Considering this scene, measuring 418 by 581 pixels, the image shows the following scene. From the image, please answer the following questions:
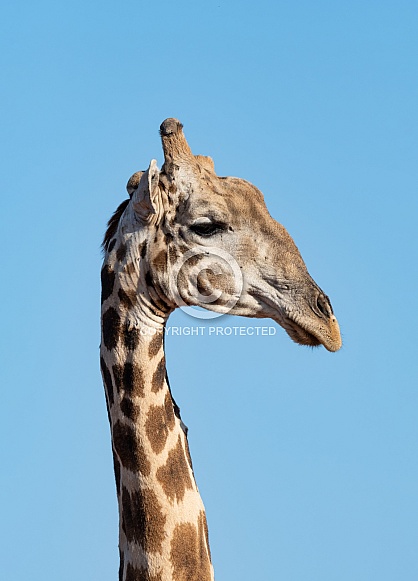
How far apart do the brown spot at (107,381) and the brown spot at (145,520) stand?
66 centimetres

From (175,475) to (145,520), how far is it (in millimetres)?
353

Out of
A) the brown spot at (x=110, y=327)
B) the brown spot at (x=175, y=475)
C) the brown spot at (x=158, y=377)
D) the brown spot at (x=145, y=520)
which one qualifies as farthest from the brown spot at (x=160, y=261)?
the brown spot at (x=145, y=520)

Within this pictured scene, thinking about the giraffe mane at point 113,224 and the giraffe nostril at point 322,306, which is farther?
the giraffe mane at point 113,224

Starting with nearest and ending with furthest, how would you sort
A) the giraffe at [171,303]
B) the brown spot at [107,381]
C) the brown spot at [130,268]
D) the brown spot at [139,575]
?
the brown spot at [139,575]
the giraffe at [171,303]
the brown spot at [107,381]
the brown spot at [130,268]

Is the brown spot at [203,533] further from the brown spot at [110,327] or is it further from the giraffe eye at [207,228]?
the giraffe eye at [207,228]

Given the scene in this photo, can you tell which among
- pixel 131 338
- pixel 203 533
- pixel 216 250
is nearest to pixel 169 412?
pixel 131 338

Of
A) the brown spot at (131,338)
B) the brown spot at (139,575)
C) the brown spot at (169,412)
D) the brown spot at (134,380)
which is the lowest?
the brown spot at (139,575)

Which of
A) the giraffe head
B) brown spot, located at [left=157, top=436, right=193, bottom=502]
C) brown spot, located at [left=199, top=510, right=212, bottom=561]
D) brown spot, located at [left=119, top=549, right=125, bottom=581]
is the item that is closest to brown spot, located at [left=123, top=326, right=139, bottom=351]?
the giraffe head

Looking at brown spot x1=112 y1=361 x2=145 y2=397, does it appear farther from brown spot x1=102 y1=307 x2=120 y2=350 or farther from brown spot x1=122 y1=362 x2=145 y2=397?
brown spot x1=102 y1=307 x2=120 y2=350

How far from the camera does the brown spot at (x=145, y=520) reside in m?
5.90

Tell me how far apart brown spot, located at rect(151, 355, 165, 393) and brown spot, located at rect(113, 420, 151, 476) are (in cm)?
32

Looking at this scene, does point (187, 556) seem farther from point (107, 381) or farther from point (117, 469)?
point (107, 381)

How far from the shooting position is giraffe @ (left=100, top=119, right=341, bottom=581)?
598 centimetres

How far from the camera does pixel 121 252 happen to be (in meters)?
6.64
